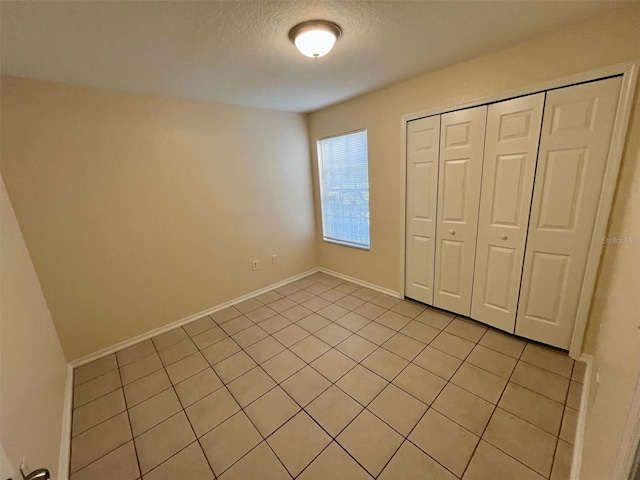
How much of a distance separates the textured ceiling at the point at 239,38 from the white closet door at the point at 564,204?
0.54m

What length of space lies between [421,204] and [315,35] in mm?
1783

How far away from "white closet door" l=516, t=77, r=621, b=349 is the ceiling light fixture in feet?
5.11

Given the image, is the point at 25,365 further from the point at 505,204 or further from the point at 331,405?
the point at 505,204

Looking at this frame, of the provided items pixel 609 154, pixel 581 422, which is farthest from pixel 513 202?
pixel 581 422

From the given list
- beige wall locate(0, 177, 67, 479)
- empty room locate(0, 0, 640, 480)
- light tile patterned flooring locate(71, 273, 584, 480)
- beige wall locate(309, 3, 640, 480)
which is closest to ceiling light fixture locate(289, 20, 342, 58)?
empty room locate(0, 0, 640, 480)

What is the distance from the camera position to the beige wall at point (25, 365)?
3.46 feet

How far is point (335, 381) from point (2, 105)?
3.03m

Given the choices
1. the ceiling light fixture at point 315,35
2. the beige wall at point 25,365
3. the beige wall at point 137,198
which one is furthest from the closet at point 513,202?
the beige wall at point 25,365

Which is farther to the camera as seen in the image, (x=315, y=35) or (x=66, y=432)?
(x=66, y=432)

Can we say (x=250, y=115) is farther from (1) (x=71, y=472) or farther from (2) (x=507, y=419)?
(2) (x=507, y=419)

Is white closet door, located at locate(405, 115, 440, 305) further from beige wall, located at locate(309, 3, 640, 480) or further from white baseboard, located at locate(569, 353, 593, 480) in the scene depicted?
white baseboard, located at locate(569, 353, 593, 480)

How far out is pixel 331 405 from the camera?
5.62 feet

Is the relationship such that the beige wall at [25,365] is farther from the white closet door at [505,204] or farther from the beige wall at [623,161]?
the white closet door at [505,204]

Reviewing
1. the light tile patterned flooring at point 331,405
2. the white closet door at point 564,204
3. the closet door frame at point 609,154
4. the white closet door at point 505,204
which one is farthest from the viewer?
the white closet door at point 505,204
